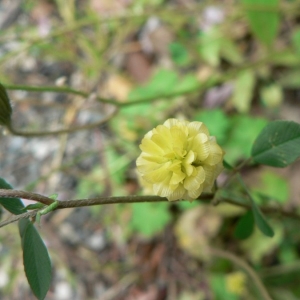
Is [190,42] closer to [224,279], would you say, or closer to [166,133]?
[224,279]

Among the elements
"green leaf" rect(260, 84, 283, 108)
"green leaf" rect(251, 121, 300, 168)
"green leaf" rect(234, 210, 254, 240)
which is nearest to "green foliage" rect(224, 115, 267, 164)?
"green leaf" rect(260, 84, 283, 108)

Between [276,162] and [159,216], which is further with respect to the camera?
[159,216]

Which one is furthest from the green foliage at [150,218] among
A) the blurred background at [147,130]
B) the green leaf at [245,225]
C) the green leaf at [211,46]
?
the green leaf at [245,225]

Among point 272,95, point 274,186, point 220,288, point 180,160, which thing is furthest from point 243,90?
point 180,160

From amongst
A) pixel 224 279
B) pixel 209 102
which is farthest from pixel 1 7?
pixel 224 279

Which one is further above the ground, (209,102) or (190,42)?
(190,42)

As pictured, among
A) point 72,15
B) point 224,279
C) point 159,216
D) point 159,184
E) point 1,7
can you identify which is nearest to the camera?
point 159,184

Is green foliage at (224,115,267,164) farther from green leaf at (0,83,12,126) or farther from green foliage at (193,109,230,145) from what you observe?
green leaf at (0,83,12,126)
